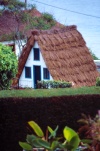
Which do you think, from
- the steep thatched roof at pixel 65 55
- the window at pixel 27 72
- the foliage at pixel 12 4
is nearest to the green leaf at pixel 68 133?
the steep thatched roof at pixel 65 55

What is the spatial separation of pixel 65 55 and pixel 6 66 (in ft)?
34.8

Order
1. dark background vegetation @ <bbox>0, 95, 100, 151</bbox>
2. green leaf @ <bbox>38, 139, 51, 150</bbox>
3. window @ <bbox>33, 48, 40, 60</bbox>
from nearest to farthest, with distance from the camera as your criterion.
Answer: green leaf @ <bbox>38, 139, 51, 150</bbox> → dark background vegetation @ <bbox>0, 95, 100, 151</bbox> → window @ <bbox>33, 48, 40, 60</bbox>

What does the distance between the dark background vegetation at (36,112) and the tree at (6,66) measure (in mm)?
5084

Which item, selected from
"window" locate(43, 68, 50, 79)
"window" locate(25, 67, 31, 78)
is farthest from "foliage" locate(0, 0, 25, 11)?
"window" locate(43, 68, 50, 79)

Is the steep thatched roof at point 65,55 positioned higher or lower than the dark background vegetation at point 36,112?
higher

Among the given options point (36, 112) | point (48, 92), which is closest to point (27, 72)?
point (48, 92)

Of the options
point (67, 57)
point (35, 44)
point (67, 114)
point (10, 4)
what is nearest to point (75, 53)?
point (67, 57)

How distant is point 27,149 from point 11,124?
5.98 meters

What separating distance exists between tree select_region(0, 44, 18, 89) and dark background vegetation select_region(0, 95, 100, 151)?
5.08m

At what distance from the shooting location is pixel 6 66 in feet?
40.7

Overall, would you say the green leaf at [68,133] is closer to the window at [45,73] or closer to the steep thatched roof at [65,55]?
the steep thatched roof at [65,55]

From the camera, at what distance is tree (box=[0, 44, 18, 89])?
1238 cm

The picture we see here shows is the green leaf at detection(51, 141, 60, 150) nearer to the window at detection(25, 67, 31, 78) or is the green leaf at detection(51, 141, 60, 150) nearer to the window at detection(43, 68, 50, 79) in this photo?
the window at detection(43, 68, 50, 79)

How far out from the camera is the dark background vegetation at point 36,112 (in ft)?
23.4
